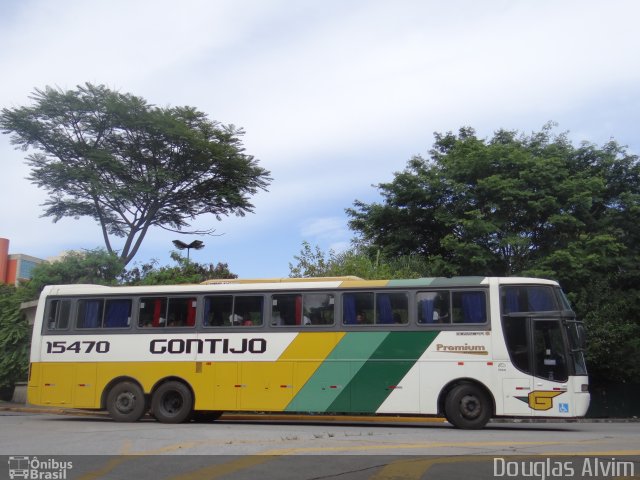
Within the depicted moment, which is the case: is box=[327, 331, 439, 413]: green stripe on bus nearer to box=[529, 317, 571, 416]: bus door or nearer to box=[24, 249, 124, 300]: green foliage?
box=[529, 317, 571, 416]: bus door

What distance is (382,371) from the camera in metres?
14.5

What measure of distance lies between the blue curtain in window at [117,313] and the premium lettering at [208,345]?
955 millimetres

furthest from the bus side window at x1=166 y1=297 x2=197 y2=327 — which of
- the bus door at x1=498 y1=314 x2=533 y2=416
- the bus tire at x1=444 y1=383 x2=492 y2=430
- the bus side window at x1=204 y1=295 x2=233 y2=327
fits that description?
the bus door at x1=498 y1=314 x2=533 y2=416

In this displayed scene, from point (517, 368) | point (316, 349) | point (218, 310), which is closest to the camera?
point (517, 368)

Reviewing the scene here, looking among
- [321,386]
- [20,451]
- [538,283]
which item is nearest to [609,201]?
[538,283]

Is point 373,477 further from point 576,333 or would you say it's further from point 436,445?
point 576,333

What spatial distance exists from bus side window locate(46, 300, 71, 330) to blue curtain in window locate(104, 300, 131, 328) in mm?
1090

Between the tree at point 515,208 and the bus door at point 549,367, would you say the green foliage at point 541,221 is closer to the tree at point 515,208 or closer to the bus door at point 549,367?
the tree at point 515,208

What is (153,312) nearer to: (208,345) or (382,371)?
(208,345)

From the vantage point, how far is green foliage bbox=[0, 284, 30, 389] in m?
22.9

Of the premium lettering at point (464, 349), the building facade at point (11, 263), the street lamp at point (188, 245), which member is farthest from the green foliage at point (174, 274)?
the building facade at point (11, 263)

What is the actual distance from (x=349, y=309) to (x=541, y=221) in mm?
13285

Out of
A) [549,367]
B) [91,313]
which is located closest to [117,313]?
[91,313]

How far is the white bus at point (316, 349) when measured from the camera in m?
13.9
